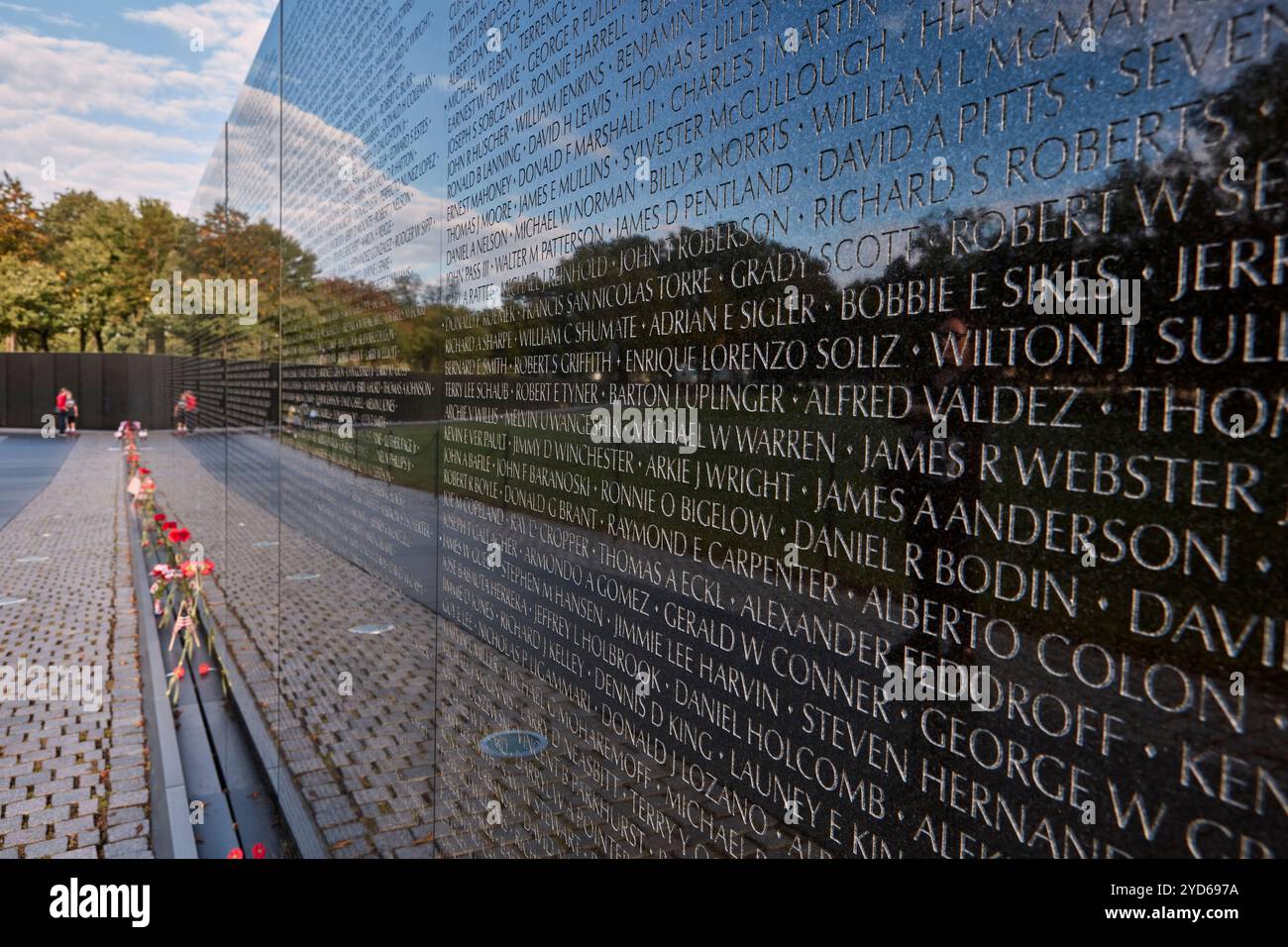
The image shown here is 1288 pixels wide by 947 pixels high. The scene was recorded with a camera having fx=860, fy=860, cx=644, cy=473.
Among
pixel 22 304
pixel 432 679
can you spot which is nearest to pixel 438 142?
pixel 432 679

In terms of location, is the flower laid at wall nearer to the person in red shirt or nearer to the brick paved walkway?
the brick paved walkway

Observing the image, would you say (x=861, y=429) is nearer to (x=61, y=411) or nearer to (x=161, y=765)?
(x=161, y=765)

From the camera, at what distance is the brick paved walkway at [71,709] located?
515 cm

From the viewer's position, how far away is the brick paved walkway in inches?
203

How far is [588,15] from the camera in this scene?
2645mm

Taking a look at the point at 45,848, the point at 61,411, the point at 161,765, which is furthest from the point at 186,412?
the point at 61,411

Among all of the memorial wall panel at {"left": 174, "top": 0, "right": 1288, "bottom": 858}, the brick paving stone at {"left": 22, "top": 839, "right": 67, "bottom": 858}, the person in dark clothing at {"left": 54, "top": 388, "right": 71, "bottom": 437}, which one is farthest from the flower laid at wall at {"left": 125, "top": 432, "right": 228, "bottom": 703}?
the person in dark clothing at {"left": 54, "top": 388, "right": 71, "bottom": 437}

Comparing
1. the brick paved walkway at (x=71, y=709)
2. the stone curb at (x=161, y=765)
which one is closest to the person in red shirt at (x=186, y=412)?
the brick paved walkway at (x=71, y=709)

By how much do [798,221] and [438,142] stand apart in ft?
8.59

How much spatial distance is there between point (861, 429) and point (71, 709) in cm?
781

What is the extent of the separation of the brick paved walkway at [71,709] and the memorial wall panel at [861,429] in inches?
119

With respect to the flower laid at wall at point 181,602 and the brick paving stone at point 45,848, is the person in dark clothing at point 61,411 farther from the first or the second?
the brick paving stone at point 45,848

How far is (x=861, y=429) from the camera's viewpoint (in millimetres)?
1681

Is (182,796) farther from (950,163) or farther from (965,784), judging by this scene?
(950,163)
